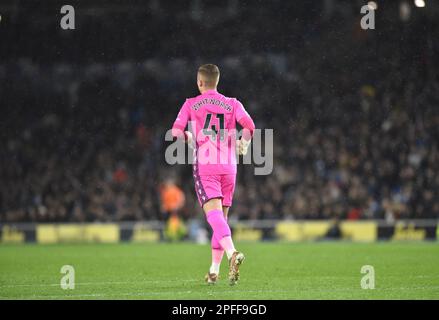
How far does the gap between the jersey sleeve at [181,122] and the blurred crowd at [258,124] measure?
13.6 metres

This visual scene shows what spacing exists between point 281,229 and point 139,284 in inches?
596

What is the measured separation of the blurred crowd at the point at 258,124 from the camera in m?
25.9

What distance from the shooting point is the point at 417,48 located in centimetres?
2748

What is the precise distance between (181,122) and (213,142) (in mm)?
425

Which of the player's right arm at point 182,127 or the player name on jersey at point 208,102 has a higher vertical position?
the player name on jersey at point 208,102

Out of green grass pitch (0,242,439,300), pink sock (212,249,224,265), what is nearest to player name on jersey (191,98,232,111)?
pink sock (212,249,224,265)

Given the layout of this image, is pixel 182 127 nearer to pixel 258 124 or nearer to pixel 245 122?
pixel 245 122

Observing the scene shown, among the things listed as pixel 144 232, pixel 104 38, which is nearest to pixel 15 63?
pixel 104 38

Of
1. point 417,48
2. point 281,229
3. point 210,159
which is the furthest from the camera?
point 417,48

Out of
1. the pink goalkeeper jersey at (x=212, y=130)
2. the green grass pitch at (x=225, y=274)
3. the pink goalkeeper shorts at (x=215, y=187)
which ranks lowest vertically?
the green grass pitch at (x=225, y=274)

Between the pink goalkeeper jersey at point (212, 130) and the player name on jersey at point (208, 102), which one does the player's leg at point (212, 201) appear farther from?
the player name on jersey at point (208, 102)

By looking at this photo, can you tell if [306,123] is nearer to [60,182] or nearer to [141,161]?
[141,161]

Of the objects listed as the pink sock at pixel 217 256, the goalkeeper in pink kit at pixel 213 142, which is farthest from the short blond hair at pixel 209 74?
the pink sock at pixel 217 256

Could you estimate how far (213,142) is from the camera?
33.4 ft
